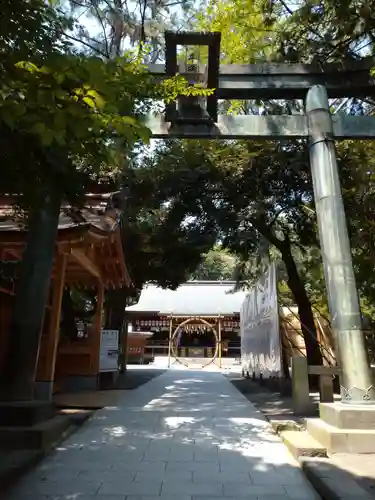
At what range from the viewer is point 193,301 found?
3216 cm

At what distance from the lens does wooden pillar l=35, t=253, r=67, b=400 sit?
8562 millimetres

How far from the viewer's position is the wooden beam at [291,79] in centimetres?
660

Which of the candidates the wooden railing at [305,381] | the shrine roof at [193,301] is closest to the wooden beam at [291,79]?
the wooden railing at [305,381]

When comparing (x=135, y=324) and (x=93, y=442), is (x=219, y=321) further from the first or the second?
(x=93, y=442)

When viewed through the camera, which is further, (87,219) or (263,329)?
(263,329)

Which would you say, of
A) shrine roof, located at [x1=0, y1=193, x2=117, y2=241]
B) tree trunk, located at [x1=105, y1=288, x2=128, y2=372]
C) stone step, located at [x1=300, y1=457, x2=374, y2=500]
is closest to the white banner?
tree trunk, located at [x1=105, y1=288, x2=128, y2=372]

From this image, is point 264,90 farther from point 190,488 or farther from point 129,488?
point 129,488

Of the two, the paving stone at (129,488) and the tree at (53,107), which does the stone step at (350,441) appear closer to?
the paving stone at (129,488)

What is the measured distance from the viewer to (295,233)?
13.1m

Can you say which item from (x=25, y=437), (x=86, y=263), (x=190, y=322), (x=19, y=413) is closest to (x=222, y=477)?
(x=25, y=437)

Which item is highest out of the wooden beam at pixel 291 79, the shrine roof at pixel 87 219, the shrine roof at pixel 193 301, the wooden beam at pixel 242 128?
the shrine roof at pixel 193 301

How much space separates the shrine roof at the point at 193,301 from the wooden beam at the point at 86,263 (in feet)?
53.0

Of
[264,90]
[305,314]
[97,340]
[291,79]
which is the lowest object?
[97,340]

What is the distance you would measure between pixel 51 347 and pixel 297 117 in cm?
609
